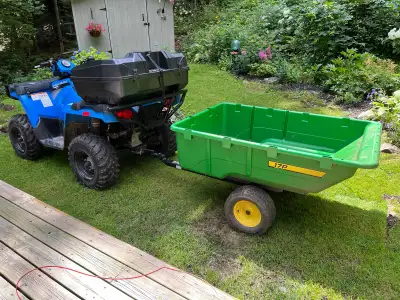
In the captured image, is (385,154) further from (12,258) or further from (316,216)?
(12,258)

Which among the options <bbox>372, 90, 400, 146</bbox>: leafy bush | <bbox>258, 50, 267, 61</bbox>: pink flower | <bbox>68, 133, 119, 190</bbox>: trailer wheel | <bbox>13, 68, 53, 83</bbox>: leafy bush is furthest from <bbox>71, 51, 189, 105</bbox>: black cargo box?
<bbox>13, 68, 53, 83</bbox>: leafy bush

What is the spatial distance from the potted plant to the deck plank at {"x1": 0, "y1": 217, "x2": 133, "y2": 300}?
22.3ft

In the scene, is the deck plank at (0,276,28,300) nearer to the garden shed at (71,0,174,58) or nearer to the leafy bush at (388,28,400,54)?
the leafy bush at (388,28,400,54)

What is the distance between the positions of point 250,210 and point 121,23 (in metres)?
7.64

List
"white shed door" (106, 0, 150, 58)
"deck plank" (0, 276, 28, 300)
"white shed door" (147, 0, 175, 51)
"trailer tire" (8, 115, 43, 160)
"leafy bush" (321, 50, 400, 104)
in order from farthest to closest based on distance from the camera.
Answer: "white shed door" (147, 0, 175, 51) < "white shed door" (106, 0, 150, 58) < "leafy bush" (321, 50, 400, 104) < "trailer tire" (8, 115, 43, 160) < "deck plank" (0, 276, 28, 300)

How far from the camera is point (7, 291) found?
6.33 ft

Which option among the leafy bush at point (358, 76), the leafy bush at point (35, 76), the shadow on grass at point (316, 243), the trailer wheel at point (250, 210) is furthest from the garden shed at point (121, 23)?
the trailer wheel at point (250, 210)

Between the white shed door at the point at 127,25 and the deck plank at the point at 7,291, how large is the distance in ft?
25.4

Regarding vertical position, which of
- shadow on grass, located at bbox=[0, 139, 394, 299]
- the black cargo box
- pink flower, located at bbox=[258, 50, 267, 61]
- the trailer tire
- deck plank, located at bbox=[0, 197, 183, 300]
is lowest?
shadow on grass, located at bbox=[0, 139, 394, 299]

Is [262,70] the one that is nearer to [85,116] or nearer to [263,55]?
[263,55]

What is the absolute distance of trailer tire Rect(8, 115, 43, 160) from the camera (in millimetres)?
3824

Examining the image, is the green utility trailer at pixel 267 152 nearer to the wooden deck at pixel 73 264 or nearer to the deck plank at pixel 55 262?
the wooden deck at pixel 73 264

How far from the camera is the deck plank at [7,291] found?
189 cm

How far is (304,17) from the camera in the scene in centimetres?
734
